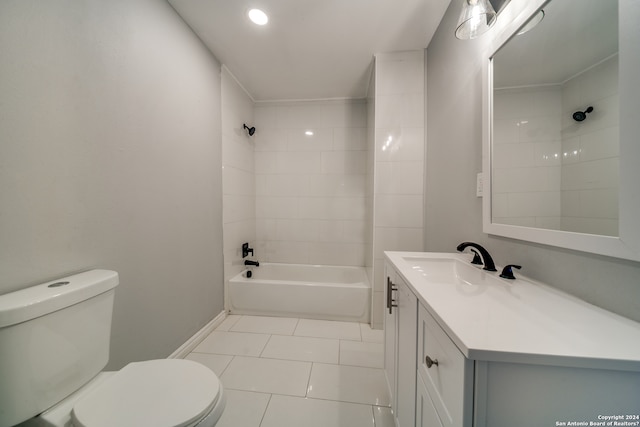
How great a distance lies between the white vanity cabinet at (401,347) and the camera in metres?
0.77

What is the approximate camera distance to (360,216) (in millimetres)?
2621

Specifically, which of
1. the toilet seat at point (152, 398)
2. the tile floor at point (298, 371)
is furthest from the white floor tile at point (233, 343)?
the toilet seat at point (152, 398)

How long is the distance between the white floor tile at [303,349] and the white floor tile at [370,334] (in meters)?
0.27

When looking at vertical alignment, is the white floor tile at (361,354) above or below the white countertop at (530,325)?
below

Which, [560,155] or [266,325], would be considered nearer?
[560,155]

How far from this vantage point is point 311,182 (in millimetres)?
2668

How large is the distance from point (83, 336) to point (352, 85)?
273 centimetres

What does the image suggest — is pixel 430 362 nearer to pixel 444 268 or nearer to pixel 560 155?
pixel 444 268

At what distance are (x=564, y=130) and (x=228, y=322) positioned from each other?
2.56 metres

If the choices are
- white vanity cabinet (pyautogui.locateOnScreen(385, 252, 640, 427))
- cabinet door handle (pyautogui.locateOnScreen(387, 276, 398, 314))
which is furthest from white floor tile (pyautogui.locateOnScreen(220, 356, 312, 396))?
white vanity cabinet (pyautogui.locateOnScreen(385, 252, 640, 427))

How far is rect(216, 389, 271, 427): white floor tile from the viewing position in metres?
1.10

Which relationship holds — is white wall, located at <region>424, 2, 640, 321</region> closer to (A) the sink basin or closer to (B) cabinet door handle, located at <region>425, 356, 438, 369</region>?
(A) the sink basin

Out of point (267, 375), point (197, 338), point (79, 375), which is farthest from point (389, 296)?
point (197, 338)

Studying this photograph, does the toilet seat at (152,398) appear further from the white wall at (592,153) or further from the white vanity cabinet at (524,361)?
the white wall at (592,153)
